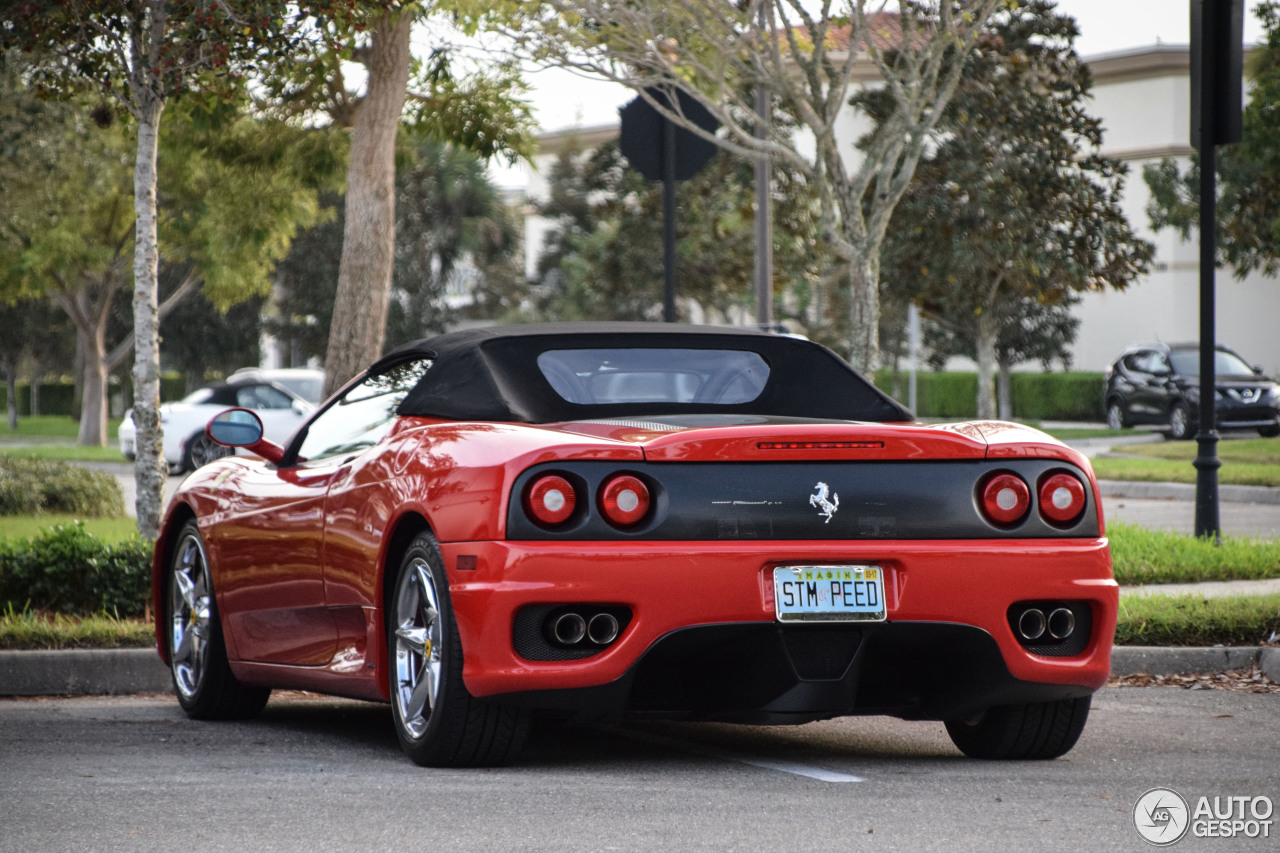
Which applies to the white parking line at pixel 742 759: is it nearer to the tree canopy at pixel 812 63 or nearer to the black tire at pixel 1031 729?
the black tire at pixel 1031 729

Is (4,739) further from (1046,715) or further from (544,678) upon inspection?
(1046,715)

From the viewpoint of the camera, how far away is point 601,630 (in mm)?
4738

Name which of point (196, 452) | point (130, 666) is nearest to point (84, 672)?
point (130, 666)

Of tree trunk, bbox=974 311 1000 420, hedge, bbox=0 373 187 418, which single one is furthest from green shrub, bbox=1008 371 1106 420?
hedge, bbox=0 373 187 418

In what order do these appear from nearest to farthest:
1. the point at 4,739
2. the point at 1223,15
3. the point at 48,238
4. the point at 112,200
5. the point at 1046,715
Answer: the point at 1046,715 → the point at 4,739 → the point at 1223,15 → the point at 48,238 → the point at 112,200

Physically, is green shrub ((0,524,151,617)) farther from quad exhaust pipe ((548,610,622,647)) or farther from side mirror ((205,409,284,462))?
quad exhaust pipe ((548,610,622,647))

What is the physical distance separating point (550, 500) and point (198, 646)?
2.48 meters

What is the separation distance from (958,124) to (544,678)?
2911 centimetres

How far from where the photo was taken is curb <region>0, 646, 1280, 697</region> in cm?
732

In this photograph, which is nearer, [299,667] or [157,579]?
[299,667]

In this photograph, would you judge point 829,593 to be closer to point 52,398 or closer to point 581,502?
point 581,502

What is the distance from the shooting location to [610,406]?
5559mm

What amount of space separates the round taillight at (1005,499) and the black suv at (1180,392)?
78.7 ft

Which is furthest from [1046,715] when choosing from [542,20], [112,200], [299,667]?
[112,200]
